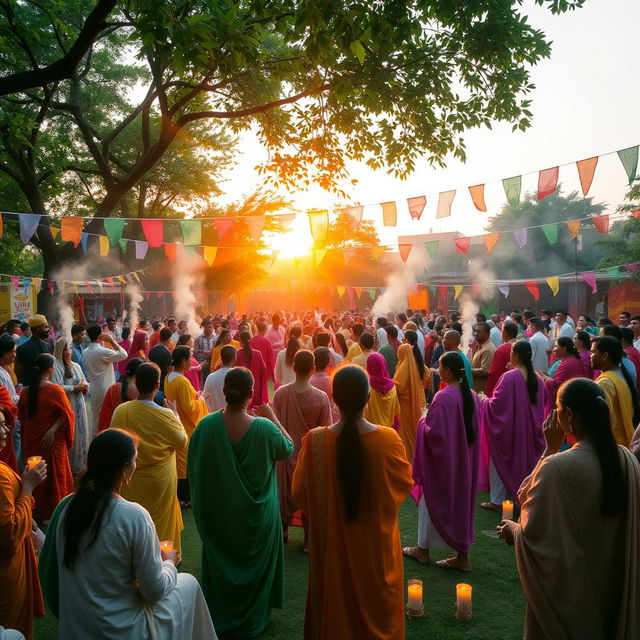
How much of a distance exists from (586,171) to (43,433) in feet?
30.4

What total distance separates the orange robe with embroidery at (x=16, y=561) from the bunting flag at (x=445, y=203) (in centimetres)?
1051

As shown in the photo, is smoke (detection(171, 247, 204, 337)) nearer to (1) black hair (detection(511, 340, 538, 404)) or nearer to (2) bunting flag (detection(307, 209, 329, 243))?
(2) bunting flag (detection(307, 209, 329, 243))

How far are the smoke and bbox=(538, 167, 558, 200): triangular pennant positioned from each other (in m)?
26.8

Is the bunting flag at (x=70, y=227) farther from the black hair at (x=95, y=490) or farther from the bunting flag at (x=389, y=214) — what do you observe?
the black hair at (x=95, y=490)

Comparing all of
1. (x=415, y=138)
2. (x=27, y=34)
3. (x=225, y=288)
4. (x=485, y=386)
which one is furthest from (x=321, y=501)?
(x=225, y=288)

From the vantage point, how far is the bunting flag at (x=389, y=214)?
12.7 m

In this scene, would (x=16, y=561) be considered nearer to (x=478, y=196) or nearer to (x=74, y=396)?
(x=74, y=396)

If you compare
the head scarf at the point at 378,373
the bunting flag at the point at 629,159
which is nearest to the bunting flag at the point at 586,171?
the bunting flag at the point at 629,159

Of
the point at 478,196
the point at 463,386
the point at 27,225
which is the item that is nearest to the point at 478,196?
the point at 478,196

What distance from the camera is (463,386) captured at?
5.10 meters

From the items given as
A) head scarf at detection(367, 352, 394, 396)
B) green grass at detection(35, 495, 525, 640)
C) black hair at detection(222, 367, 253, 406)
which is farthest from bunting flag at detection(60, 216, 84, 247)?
black hair at detection(222, 367, 253, 406)

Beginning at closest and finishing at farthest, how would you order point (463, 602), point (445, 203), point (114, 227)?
1. point (463, 602)
2. point (445, 203)
3. point (114, 227)

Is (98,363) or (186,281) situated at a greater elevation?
(186,281)

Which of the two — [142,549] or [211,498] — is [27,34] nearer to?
[211,498]
